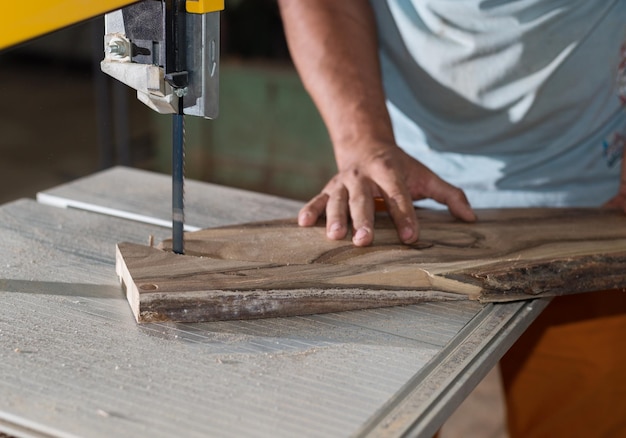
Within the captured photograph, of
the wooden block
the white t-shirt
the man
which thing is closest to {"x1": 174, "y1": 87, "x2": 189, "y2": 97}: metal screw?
the wooden block

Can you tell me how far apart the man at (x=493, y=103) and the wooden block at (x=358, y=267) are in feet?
0.46

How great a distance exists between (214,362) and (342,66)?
2.32 ft

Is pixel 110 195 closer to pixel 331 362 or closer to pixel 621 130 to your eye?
pixel 331 362

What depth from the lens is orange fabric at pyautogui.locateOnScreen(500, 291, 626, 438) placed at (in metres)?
1.31

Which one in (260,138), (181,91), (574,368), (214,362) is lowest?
(260,138)

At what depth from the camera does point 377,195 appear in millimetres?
1208

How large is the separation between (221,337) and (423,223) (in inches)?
16.2

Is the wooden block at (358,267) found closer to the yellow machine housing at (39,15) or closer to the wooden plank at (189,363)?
the wooden plank at (189,363)

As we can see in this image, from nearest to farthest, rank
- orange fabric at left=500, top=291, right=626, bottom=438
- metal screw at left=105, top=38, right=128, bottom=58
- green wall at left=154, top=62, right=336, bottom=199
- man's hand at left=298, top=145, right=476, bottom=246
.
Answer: metal screw at left=105, top=38, right=128, bottom=58 → man's hand at left=298, top=145, right=476, bottom=246 → orange fabric at left=500, top=291, right=626, bottom=438 → green wall at left=154, top=62, right=336, bottom=199

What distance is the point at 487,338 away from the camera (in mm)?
936

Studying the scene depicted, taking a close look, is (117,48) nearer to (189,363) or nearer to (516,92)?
(189,363)

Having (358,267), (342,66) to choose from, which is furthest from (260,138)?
(358,267)

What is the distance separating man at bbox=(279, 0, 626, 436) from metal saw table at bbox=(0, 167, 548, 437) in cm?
35

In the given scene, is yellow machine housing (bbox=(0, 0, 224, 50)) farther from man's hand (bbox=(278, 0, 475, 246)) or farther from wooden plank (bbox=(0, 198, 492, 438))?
man's hand (bbox=(278, 0, 475, 246))
